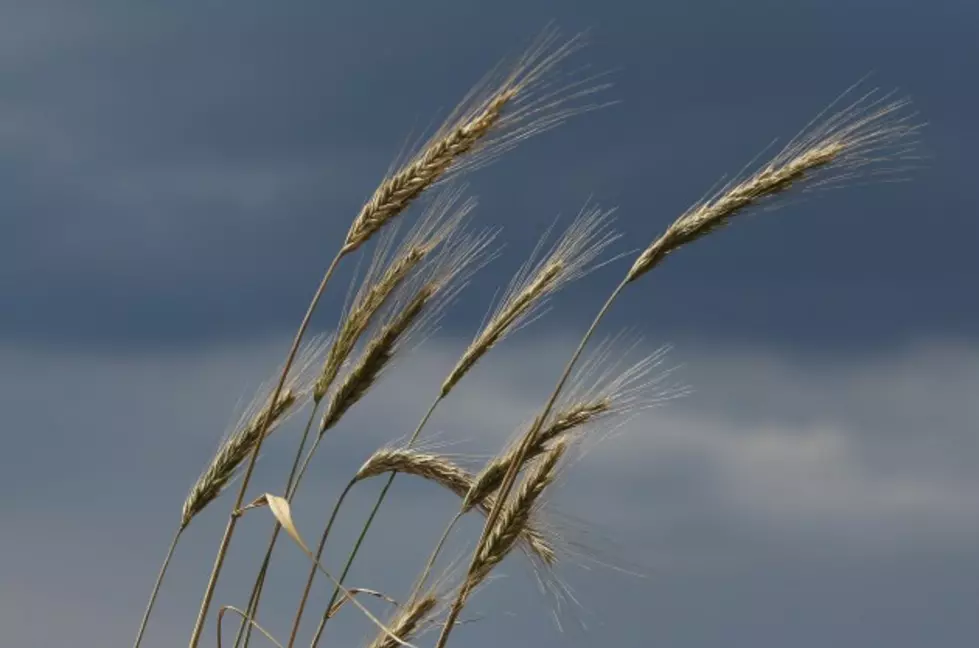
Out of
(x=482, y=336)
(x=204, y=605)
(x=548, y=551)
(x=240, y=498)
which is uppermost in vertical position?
(x=482, y=336)

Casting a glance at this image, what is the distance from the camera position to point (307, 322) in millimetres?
3250

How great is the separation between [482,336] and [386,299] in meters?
0.30

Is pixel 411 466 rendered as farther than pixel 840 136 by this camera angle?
Yes

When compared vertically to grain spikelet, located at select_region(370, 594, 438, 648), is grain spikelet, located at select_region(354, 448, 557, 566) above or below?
above

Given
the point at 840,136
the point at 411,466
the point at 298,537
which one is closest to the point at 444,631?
the point at 298,537

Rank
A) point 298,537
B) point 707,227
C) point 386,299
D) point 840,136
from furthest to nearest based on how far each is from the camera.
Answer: point 386,299, point 840,136, point 707,227, point 298,537

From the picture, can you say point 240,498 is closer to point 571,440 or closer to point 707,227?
point 571,440

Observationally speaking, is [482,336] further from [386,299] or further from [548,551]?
[548,551]

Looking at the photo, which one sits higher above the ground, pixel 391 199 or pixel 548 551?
pixel 391 199

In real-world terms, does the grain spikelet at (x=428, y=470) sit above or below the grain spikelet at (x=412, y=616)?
above

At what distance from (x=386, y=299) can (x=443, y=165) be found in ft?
1.25

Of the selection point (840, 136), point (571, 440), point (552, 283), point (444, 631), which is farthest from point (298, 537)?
point (840, 136)

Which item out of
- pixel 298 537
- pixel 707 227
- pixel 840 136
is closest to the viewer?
pixel 298 537

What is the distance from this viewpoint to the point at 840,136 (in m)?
3.14
